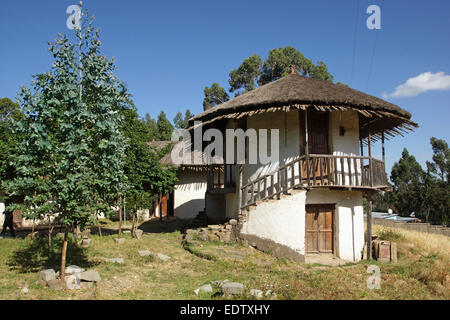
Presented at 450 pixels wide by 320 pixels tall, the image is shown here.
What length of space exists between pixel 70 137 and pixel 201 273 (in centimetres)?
471

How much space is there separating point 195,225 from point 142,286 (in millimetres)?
8658

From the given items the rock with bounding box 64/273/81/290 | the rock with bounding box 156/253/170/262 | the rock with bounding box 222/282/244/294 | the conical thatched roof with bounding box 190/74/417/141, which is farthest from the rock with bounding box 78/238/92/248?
the rock with bounding box 222/282/244/294

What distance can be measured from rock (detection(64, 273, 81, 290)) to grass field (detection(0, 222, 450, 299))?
19 cm

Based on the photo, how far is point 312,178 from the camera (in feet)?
36.8

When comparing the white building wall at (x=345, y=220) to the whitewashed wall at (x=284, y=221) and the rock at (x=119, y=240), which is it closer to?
the whitewashed wall at (x=284, y=221)

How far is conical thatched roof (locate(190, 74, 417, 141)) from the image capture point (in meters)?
10.4

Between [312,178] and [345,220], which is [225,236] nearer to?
[312,178]

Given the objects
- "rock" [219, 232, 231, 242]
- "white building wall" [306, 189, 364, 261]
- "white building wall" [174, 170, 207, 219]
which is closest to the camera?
"white building wall" [306, 189, 364, 261]

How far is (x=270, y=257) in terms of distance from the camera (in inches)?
408

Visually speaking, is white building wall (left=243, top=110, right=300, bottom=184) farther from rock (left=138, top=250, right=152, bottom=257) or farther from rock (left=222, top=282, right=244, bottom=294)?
rock (left=222, top=282, right=244, bottom=294)

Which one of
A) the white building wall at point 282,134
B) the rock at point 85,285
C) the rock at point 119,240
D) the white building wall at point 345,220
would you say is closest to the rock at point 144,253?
the rock at point 119,240

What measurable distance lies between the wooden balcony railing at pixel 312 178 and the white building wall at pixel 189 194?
31.7 ft

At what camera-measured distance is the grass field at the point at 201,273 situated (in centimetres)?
664
